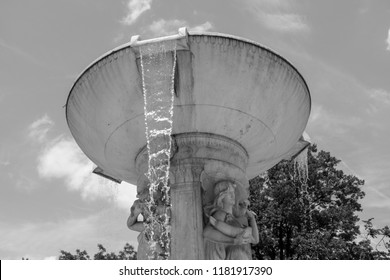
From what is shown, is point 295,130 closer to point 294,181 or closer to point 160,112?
point 160,112

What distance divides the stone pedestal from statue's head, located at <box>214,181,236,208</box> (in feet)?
0.32

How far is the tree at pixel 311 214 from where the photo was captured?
63.9ft

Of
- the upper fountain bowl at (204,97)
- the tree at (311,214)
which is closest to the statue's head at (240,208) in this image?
the upper fountain bowl at (204,97)

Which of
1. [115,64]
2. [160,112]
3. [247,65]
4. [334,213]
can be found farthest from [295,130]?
[334,213]

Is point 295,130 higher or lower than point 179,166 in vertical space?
higher

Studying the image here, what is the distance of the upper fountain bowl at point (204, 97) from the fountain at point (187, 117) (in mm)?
14

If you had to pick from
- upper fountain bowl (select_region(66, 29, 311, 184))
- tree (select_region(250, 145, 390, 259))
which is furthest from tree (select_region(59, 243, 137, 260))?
upper fountain bowl (select_region(66, 29, 311, 184))

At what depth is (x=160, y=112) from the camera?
21.3ft

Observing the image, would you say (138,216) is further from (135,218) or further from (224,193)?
(224,193)

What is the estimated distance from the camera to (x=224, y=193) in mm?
6633

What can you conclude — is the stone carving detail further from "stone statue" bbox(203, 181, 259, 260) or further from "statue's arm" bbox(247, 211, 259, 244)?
"statue's arm" bbox(247, 211, 259, 244)

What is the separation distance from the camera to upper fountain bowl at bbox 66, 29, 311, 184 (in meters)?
6.12
